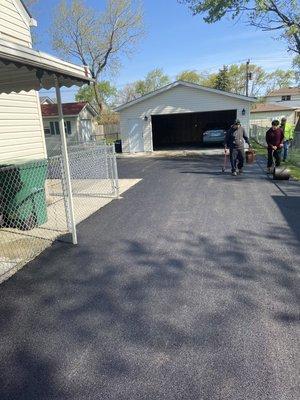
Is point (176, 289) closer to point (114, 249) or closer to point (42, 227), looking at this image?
point (114, 249)

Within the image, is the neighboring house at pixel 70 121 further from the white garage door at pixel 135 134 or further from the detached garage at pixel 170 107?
the detached garage at pixel 170 107

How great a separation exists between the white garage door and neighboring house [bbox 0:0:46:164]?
1277cm

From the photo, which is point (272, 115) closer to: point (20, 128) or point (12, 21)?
point (12, 21)

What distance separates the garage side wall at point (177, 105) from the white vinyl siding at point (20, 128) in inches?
504

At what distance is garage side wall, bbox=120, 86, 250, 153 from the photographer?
20391 mm

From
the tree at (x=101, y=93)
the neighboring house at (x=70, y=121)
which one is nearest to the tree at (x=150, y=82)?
the tree at (x=101, y=93)

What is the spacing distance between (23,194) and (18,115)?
3255 mm

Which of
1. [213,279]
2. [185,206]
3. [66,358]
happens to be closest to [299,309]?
[213,279]

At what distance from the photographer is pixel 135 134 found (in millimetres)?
22172

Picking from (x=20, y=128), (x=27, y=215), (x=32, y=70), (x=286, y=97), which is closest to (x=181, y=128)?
(x=20, y=128)

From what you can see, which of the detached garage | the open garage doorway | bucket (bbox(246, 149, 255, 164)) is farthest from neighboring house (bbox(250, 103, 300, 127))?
bucket (bbox(246, 149, 255, 164))

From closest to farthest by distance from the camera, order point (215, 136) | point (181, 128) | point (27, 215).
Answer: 1. point (27, 215)
2. point (215, 136)
3. point (181, 128)

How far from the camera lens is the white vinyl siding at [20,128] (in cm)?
796

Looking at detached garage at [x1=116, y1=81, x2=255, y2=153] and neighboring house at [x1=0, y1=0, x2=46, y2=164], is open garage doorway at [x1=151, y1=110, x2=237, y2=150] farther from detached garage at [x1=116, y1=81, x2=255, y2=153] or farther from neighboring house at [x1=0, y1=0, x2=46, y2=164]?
neighboring house at [x1=0, y1=0, x2=46, y2=164]
